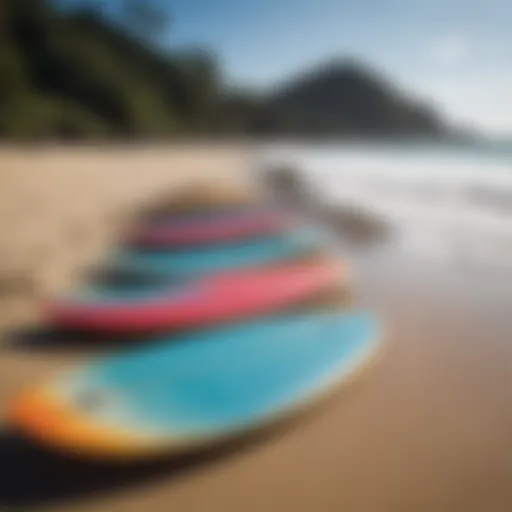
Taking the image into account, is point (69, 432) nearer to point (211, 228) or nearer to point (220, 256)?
point (220, 256)

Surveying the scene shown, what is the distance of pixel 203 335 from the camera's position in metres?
1.23

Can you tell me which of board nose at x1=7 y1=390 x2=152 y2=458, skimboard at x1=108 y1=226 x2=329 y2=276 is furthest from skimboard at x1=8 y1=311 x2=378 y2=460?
skimboard at x1=108 y1=226 x2=329 y2=276

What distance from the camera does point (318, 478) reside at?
0.87 metres

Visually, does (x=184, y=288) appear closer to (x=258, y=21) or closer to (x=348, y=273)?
(x=348, y=273)

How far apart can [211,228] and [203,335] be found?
2.13 feet

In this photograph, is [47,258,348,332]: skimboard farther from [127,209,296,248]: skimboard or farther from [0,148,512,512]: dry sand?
[127,209,296,248]: skimboard

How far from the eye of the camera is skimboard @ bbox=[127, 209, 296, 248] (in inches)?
68.6

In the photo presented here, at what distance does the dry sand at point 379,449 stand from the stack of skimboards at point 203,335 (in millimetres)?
50

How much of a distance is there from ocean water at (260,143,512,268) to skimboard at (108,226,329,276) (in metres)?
0.28

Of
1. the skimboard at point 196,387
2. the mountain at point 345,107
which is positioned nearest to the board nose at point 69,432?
the skimboard at point 196,387

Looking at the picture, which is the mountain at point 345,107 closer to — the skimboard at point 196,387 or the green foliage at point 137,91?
the green foliage at point 137,91

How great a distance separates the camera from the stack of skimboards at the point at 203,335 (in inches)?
34.9

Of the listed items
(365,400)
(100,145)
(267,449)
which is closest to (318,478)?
(267,449)

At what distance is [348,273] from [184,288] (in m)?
0.45
